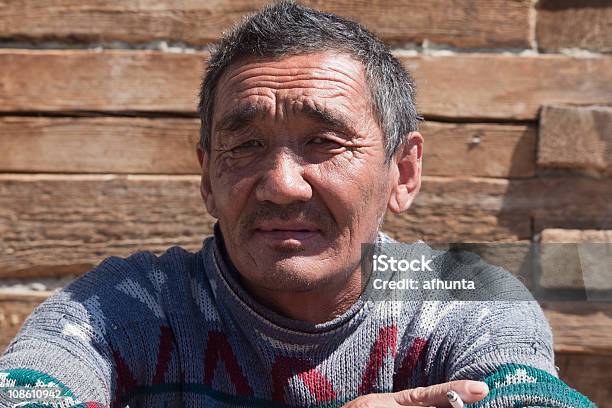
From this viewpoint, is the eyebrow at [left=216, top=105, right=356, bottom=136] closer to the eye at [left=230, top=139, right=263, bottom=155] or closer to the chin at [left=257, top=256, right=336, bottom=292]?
the eye at [left=230, top=139, right=263, bottom=155]

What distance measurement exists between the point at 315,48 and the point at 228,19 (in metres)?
0.88

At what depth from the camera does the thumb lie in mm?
1916

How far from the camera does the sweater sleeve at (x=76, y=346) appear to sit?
1985 millimetres

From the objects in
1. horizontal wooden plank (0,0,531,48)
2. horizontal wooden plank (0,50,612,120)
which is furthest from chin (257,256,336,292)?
horizontal wooden plank (0,0,531,48)

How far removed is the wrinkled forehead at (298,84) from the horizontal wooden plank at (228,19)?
0.80 metres

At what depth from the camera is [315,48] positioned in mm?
2309

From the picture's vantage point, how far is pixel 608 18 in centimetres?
306

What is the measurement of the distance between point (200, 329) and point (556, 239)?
1.38 meters

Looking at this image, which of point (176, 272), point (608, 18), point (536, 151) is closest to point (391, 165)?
point (176, 272)

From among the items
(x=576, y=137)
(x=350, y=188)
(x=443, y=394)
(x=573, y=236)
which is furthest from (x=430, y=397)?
(x=576, y=137)

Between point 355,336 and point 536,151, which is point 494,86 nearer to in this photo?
point 536,151

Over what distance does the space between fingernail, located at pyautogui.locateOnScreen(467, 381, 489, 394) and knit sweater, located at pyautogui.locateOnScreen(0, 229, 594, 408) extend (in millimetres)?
181

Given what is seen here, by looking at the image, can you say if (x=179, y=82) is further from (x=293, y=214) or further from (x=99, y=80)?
(x=293, y=214)

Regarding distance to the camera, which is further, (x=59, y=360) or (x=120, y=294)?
(x=120, y=294)
